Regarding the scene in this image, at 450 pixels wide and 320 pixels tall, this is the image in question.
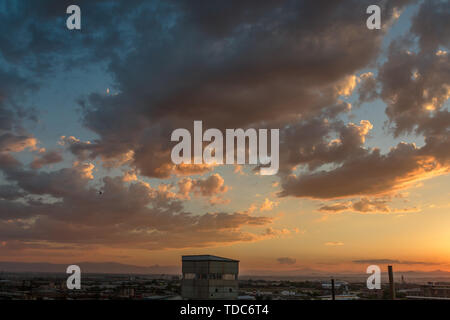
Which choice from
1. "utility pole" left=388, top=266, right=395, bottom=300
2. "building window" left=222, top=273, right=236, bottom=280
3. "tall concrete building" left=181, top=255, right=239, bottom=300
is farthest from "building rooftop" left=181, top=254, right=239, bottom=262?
"utility pole" left=388, top=266, right=395, bottom=300

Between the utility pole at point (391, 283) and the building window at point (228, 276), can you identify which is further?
the building window at point (228, 276)

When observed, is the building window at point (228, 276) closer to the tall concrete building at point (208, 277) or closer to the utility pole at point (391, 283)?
the tall concrete building at point (208, 277)

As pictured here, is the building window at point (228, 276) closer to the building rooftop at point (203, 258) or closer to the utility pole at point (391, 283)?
the building rooftop at point (203, 258)

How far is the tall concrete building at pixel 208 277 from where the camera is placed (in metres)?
82.1

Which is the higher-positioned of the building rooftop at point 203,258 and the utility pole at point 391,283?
the building rooftop at point 203,258

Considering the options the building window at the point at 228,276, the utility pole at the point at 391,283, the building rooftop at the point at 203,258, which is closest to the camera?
the utility pole at the point at 391,283

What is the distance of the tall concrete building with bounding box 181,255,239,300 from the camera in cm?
8212

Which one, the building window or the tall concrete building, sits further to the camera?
the building window

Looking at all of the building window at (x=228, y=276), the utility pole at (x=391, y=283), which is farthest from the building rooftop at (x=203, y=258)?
the utility pole at (x=391, y=283)

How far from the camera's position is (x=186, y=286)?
84.8 metres

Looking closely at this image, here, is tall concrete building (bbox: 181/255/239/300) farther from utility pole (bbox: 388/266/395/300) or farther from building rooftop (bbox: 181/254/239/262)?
utility pole (bbox: 388/266/395/300)

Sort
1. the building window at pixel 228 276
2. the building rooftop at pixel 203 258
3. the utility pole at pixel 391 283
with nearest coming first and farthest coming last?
the utility pole at pixel 391 283 < the building rooftop at pixel 203 258 < the building window at pixel 228 276
